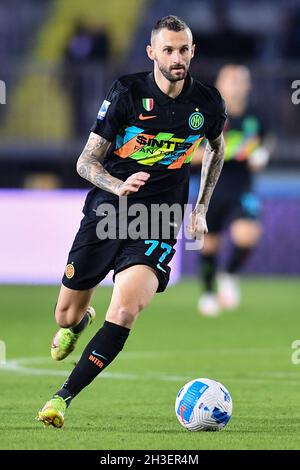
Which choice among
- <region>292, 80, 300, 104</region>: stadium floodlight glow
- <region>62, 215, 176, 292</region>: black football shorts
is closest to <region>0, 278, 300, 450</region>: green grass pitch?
<region>62, 215, 176, 292</region>: black football shorts

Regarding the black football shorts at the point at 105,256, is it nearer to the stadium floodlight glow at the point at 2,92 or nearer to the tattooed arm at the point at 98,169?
the tattooed arm at the point at 98,169

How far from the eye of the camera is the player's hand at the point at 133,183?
6.49 meters

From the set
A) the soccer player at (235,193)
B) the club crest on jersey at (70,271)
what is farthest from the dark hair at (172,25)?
the soccer player at (235,193)

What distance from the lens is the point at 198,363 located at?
32.2 ft

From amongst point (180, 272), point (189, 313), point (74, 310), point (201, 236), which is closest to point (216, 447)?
point (201, 236)

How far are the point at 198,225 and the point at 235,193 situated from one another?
712 centimetres

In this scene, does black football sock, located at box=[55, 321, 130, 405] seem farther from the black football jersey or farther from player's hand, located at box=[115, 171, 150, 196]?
the black football jersey

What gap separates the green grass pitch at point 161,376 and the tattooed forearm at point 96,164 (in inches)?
52.8

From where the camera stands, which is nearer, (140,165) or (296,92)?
(140,165)

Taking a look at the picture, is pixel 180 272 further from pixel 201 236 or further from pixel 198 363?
pixel 201 236

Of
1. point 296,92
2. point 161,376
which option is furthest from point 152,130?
point 296,92

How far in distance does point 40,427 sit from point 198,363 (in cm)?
341

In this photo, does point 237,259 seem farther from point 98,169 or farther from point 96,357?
point 96,357

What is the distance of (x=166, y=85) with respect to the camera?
708 centimetres
